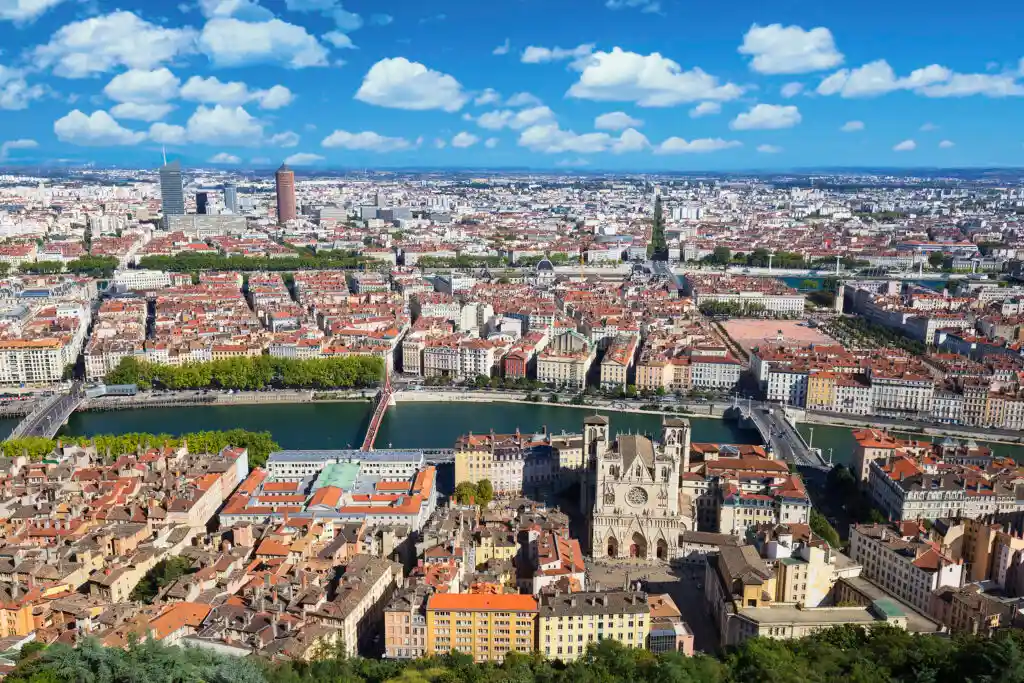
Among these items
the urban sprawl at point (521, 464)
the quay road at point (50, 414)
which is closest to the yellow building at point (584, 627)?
the urban sprawl at point (521, 464)

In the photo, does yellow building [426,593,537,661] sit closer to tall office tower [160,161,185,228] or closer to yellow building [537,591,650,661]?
yellow building [537,591,650,661]

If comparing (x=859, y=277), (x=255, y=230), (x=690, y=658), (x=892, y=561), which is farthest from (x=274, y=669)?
(x=255, y=230)

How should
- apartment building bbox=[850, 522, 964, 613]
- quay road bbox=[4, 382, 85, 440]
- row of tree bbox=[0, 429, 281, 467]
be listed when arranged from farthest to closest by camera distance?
quay road bbox=[4, 382, 85, 440] < row of tree bbox=[0, 429, 281, 467] < apartment building bbox=[850, 522, 964, 613]

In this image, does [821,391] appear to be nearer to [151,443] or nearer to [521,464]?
[521,464]

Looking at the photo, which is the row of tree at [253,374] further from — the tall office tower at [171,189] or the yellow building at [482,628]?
the tall office tower at [171,189]

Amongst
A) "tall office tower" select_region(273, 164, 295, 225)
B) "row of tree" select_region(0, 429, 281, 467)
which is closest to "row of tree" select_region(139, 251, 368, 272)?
"tall office tower" select_region(273, 164, 295, 225)

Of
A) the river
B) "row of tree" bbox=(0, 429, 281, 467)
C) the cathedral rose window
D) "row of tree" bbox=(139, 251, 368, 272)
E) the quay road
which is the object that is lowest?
the river

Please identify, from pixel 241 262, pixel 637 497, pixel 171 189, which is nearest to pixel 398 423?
pixel 637 497
